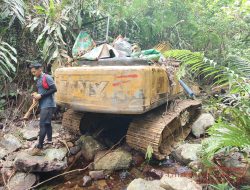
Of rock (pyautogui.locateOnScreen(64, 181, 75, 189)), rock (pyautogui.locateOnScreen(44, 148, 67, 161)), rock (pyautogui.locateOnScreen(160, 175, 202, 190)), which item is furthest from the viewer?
rock (pyautogui.locateOnScreen(44, 148, 67, 161))

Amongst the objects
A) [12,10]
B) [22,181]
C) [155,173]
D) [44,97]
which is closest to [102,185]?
[155,173]

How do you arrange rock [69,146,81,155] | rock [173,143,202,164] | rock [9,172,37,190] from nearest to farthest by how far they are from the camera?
rock [9,172,37,190] → rock [173,143,202,164] → rock [69,146,81,155]

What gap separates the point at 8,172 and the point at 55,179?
651 mm

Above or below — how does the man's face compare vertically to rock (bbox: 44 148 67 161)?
above

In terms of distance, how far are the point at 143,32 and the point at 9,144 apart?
508 centimetres

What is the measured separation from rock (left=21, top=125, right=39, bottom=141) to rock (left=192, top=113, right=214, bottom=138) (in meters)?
2.86

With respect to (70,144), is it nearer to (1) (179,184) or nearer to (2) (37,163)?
(2) (37,163)

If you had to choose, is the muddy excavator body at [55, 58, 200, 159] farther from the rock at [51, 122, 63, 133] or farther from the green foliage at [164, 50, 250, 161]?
the green foliage at [164, 50, 250, 161]

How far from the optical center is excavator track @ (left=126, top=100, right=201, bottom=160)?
4.09 m

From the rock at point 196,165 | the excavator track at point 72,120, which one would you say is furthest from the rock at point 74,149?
the rock at point 196,165

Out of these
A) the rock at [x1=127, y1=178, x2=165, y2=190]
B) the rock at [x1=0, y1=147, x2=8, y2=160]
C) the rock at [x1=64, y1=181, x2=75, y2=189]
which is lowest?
the rock at [x1=64, y1=181, x2=75, y2=189]

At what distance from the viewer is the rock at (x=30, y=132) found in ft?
16.3

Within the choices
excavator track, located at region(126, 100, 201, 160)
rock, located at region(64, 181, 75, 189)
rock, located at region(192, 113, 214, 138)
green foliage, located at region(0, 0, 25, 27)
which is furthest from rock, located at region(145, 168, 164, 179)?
green foliage, located at region(0, 0, 25, 27)

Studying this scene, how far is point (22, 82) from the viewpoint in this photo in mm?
6320
